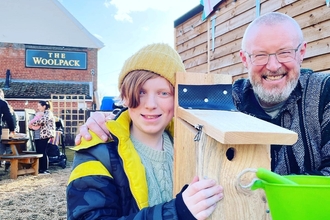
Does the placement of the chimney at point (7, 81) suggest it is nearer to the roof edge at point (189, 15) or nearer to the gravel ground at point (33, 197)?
the gravel ground at point (33, 197)

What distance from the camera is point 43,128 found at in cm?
755

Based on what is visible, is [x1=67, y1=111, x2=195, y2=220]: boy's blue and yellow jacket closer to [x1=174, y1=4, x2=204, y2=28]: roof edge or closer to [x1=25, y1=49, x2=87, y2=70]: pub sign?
[x1=174, y1=4, x2=204, y2=28]: roof edge

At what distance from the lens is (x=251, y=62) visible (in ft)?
5.95

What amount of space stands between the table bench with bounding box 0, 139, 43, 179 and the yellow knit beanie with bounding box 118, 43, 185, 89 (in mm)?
6335

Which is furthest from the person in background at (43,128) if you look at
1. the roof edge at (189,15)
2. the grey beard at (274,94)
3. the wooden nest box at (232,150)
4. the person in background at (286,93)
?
the wooden nest box at (232,150)

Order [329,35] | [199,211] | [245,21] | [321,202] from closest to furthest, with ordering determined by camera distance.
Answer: [321,202] < [199,211] < [329,35] < [245,21]

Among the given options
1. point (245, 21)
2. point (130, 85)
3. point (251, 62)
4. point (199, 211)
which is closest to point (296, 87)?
point (251, 62)

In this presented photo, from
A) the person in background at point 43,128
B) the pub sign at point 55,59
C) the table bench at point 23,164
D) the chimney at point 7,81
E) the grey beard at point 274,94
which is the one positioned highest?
the pub sign at point 55,59

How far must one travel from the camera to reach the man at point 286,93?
5.09 ft

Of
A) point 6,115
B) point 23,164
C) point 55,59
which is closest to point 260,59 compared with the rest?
point 6,115

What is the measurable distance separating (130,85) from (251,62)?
2.71 ft

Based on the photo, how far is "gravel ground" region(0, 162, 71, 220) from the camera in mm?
4590

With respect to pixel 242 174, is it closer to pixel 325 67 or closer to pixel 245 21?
pixel 325 67

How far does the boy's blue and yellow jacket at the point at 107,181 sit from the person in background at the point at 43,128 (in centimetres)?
666
